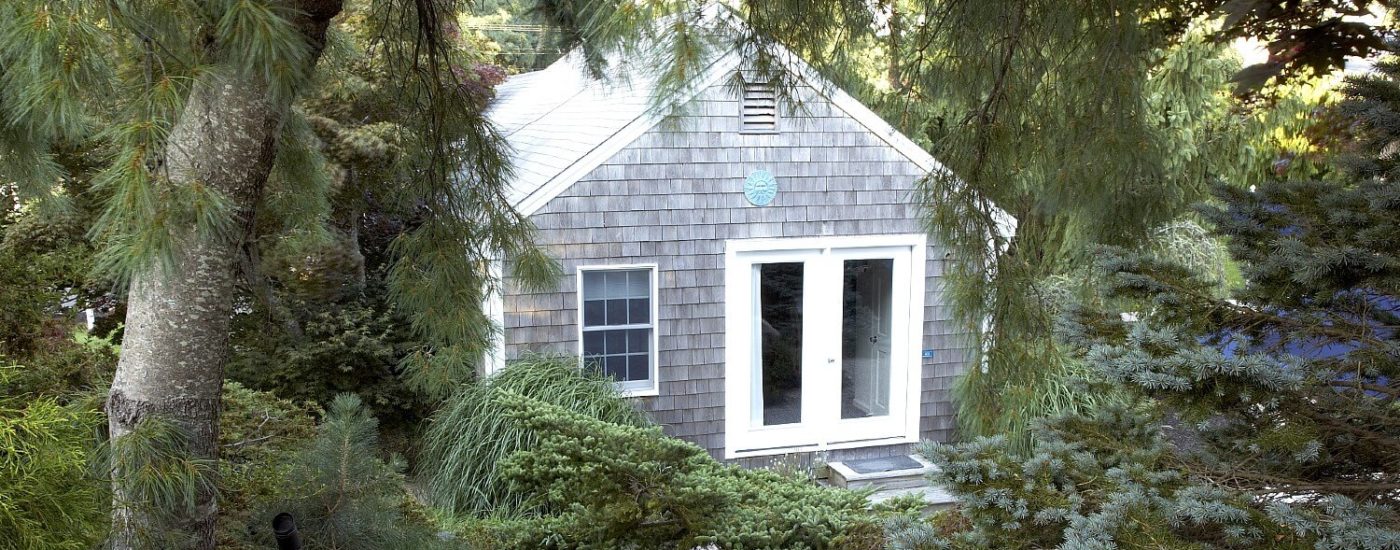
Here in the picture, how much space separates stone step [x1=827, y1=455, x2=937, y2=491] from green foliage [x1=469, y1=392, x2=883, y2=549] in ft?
5.59

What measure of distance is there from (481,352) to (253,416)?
2.14m

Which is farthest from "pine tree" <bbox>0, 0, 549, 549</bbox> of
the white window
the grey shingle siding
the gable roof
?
the white window

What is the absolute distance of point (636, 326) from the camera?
782 cm

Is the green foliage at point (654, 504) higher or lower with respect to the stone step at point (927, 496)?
higher

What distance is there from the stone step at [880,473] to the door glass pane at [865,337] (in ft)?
1.52

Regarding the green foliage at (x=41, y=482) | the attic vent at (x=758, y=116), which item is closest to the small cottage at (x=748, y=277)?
the attic vent at (x=758, y=116)

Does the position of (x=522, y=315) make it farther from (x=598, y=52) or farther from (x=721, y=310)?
(x=598, y=52)

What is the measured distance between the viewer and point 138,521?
2225 millimetres

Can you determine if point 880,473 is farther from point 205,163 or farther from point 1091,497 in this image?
point 205,163

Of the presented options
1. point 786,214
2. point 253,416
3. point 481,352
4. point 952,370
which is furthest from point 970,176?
point 952,370

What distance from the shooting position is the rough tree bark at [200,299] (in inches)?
87.2

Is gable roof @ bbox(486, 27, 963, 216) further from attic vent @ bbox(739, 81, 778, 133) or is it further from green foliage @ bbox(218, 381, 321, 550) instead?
green foliage @ bbox(218, 381, 321, 550)

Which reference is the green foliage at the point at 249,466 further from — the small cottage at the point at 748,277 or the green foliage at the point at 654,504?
the small cottage at the point at 748,277

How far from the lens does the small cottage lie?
7.53 m
